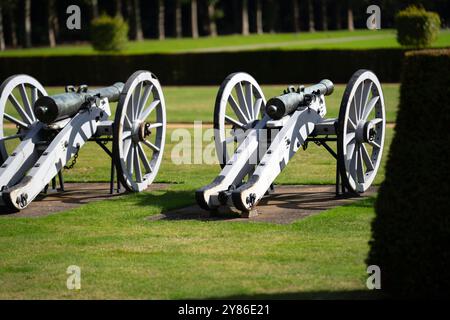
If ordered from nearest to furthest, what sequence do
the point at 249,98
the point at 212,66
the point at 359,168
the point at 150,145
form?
the point at 359,168 → the point at 249,98 → the point at 150,145 → the point at 212,66

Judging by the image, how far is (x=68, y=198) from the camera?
12.3 meters

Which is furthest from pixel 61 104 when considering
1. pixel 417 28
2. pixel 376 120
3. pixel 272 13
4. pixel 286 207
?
pixel 272 13

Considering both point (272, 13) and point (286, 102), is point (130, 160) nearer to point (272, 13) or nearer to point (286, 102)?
point (286, 102)

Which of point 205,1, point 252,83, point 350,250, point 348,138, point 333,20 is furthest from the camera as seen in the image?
point 333,20

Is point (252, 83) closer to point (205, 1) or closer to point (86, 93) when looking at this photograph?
point (86, 93)

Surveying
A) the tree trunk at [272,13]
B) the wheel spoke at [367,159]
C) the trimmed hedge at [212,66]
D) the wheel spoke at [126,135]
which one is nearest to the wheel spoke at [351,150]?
the wheel spoke at [367,159]

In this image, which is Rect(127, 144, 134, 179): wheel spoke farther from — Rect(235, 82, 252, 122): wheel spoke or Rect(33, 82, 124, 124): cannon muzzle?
Rect(235, 82, 252, 122): wheel spoke

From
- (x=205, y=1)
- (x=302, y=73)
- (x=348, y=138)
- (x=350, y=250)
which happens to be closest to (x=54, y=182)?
(x=348, y=138)

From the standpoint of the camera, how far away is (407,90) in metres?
6.87

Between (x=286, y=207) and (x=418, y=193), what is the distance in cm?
453

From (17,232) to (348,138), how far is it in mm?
3955

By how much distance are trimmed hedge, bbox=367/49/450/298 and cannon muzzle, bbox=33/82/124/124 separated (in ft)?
18.6

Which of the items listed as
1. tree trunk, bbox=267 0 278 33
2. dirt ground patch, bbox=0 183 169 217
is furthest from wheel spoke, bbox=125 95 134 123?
tree trunk, bbox=267 0 278 33

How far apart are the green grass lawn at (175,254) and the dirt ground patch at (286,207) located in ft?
0.76
